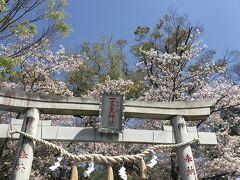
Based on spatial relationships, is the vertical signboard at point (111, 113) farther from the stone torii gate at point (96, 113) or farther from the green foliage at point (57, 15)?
the green foliage at point (57, 15)

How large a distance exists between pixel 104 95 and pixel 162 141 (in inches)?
65.9

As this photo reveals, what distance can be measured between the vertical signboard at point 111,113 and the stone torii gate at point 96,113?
0.12 m

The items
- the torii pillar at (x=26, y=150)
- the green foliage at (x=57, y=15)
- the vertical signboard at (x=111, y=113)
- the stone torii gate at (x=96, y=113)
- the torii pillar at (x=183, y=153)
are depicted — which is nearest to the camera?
the torii pillar at (x=26, y=150)

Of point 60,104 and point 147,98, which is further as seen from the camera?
point 147,98

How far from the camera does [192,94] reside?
14.3m

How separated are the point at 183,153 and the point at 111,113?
1.80m

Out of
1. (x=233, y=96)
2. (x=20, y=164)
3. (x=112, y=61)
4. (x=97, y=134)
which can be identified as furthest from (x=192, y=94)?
(x=20, y=164)

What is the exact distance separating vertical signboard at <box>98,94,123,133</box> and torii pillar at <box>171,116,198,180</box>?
4.18 ft

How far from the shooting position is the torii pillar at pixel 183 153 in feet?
21.2

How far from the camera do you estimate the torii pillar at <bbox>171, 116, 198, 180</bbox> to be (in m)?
6.47

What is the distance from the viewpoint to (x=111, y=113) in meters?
6.99

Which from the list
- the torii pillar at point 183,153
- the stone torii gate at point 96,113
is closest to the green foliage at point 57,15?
the stone torii gate at point 96,113

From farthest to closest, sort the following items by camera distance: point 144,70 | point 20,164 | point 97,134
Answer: point 144,70
point 97,134
point 20,164

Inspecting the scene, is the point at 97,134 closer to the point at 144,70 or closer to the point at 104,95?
the point at 104,95
